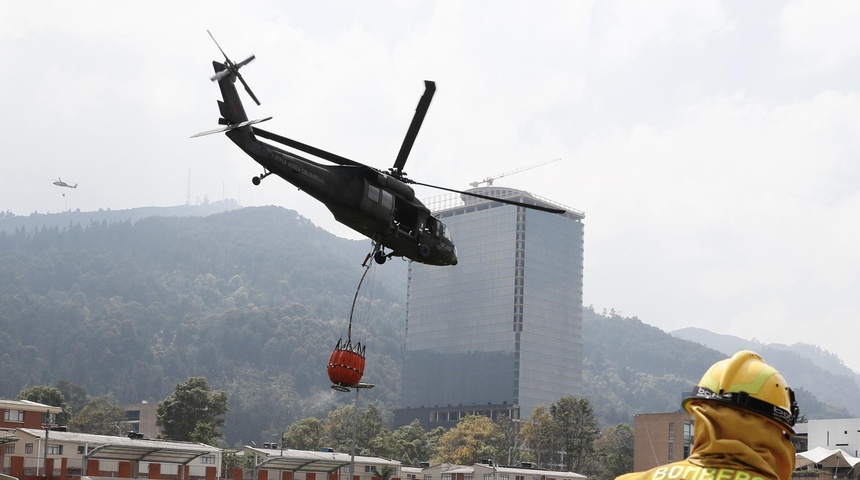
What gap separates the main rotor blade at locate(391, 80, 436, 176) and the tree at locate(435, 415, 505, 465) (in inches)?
5339

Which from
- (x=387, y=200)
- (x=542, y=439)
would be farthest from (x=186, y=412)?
(x=387, y=200)

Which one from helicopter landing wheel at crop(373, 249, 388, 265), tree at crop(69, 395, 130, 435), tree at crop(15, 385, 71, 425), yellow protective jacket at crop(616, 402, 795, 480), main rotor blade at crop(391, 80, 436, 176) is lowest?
tree at crop(69, 395, 130, 435)

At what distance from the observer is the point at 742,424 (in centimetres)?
639

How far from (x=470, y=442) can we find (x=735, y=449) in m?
169

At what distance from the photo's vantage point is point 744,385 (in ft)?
20.9

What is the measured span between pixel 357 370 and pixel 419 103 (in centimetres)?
947

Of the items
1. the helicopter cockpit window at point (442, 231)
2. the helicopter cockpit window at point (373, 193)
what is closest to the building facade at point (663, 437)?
the helicopter cockpit window at point (442, 231)

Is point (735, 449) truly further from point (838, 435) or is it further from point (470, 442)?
point (470, 442)

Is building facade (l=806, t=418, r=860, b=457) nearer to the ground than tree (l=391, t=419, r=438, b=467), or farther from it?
farther from it

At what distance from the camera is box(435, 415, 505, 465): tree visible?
170 meters

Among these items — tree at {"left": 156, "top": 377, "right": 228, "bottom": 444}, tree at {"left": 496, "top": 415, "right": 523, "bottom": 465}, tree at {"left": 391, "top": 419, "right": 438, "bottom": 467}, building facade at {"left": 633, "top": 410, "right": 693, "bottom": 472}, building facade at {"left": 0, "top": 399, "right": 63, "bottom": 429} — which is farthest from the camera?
tree at {"left": 391, "top": 419, "right": 438, "bottom": 467}

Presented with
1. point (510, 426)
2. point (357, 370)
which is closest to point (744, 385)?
point (357, 370)

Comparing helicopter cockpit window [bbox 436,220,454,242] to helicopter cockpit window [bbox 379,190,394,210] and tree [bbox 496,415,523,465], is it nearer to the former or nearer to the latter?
helicopter cockpit window [bbox 379,190,394,210]

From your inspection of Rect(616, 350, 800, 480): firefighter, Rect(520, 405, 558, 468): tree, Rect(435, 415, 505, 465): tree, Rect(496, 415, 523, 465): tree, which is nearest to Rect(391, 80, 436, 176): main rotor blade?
Rect(616, 350, 800, 480): firefighter
